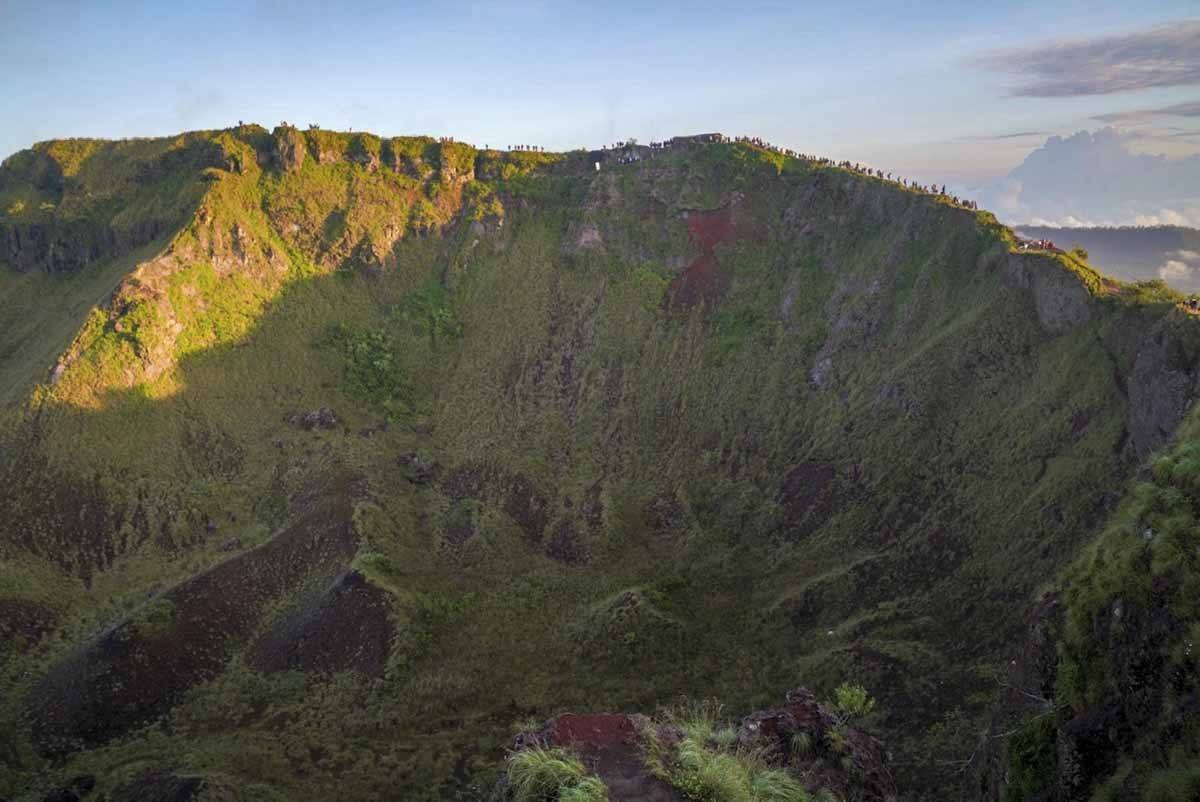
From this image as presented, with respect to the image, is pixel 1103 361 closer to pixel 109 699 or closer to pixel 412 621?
pixel 412 621

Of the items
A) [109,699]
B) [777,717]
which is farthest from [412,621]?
[777,717]

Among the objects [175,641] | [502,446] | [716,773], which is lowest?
[175,641]

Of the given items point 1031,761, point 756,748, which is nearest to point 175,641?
point 756,748

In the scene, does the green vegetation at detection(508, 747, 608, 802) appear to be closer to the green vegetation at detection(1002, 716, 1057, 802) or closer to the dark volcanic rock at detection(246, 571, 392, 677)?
the green vegetation at detection(1002, 716, 1057, 802)

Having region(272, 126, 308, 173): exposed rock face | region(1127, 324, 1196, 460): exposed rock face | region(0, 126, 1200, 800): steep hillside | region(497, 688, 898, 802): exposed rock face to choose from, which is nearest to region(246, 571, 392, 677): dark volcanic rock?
region(0, 126, 1200, 800): steep hillside

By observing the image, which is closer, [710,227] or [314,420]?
[314,420]

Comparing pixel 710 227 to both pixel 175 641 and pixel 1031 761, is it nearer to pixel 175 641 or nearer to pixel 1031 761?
pixel 175 641
